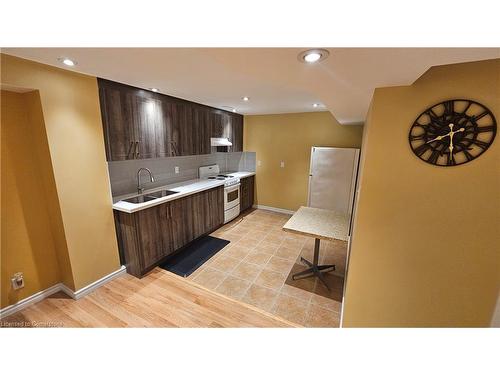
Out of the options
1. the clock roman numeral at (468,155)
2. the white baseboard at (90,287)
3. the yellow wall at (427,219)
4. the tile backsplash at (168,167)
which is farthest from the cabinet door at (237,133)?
the clock roman numeral at (468,155)

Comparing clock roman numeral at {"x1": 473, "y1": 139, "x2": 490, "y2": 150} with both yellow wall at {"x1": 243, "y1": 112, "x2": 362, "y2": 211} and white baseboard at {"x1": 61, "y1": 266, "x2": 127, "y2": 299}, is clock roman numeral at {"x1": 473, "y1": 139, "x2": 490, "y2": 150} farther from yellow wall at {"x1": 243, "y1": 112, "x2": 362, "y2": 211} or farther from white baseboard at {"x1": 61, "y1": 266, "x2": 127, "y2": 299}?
white baseboard at {"x1": 61, "y1": 266, "x2": 127, "y2": 299}

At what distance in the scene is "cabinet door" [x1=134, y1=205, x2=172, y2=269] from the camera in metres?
2.19

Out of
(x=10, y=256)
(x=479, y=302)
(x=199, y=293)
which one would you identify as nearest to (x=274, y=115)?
(x=199, y=293)

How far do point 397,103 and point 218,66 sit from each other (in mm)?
1314

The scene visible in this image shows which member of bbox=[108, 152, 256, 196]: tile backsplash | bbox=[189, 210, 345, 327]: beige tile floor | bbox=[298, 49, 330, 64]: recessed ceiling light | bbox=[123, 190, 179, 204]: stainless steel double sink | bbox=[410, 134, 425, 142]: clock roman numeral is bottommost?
bbox=[189, 210, 345, 327]: beige tile floor

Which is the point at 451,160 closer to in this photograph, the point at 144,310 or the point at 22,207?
the point at 144,310

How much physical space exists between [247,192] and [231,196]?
0.73m

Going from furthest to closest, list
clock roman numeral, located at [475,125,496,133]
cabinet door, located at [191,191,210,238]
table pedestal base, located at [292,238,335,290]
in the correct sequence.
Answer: cabinet door, located at [191,191,210,238] < table pedestal base, located at [292,238,335,290] < clock roman numeral, located at [475,125,496,133]

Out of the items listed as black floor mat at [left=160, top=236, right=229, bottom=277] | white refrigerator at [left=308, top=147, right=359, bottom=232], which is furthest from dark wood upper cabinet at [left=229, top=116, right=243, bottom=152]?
black floor mat at [left=160, top=236, right=229, bottom=277]

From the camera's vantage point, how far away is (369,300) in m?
1.43

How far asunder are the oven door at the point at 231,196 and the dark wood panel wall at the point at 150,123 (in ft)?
2.72

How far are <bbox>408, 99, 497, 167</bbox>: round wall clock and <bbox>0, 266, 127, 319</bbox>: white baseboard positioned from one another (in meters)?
3.04

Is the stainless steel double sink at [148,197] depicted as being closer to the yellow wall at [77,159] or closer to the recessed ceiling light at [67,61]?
the yellow wall at [77,159]

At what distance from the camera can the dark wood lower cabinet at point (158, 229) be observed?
219 centimetres
